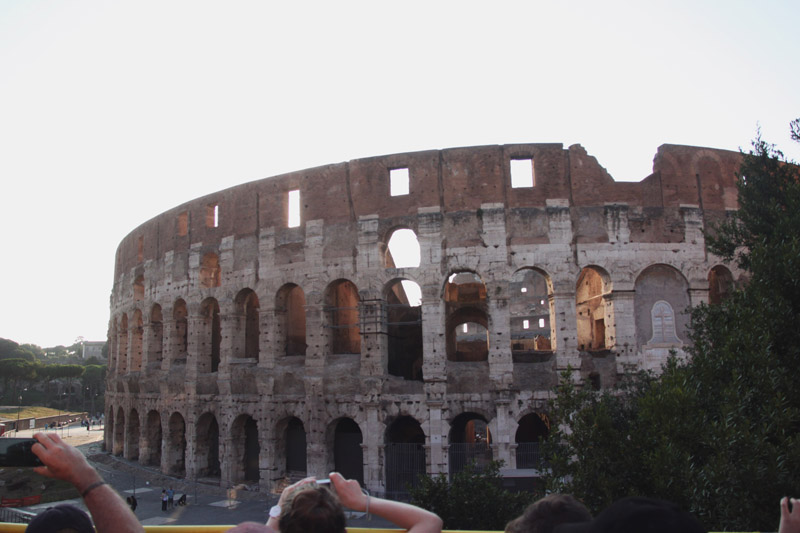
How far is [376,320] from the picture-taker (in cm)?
1655

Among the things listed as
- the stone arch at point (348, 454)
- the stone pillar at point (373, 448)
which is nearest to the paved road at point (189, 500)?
the stone pillar at point (373, 448)

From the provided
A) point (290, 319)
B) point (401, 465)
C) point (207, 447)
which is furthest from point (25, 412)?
point (401, 465)

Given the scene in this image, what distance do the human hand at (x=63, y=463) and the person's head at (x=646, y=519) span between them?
1.90m

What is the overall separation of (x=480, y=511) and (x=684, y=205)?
37.9 ft

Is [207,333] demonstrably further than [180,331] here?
No

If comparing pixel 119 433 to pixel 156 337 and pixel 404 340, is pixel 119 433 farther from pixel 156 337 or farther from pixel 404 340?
pixel 404 340

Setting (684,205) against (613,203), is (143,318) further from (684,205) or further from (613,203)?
(684,205)

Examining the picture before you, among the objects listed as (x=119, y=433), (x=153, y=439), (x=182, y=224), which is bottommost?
(x=119, y=433)

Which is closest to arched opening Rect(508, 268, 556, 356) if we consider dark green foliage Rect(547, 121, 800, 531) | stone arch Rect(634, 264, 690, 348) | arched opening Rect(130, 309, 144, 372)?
stone arch Rect(634, 264, 690, 348)

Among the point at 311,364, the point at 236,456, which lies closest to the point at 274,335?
the point at 311,364

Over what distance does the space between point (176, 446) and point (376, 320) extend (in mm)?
10111

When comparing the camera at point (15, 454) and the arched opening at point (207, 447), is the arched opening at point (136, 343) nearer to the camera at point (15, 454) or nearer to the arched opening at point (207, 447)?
the arched opening at point (207, 447)

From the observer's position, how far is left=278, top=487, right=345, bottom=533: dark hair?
215 cm

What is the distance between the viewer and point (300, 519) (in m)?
2.16
